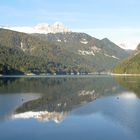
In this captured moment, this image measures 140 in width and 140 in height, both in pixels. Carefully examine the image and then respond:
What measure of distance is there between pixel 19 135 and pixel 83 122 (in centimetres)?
A: 1283

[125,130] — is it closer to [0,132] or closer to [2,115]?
[0,132]

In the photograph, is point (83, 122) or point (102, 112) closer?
point (83, 122)

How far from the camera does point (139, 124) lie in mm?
52219

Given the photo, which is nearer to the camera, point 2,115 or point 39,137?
point 39,137

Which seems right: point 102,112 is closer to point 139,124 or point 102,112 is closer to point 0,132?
point 139,124

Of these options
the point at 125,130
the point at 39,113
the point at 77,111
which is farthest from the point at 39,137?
the point at 77,111

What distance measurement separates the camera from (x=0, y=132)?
4619cm

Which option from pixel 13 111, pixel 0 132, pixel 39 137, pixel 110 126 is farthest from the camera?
pixel 13 111

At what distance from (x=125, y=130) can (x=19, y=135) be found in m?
12.7

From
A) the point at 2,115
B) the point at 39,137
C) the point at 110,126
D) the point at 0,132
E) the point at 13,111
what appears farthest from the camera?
the point at 13,111

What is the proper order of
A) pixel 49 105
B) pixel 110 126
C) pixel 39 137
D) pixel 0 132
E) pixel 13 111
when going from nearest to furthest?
pixel 39 137, pixel 0 132, pixel 110 126, pixel 13 111, pixel 49 105

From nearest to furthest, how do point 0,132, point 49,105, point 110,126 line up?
point 0,132, point 110,126, point 49,105

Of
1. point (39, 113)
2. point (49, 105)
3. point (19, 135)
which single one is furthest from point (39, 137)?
point (49, 105)

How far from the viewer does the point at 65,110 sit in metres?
68.2
